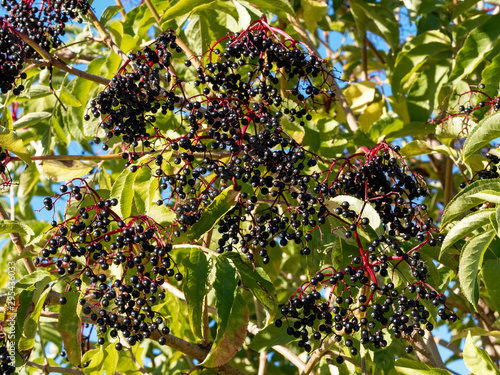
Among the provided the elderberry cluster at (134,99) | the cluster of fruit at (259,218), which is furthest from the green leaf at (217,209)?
the elderberry cluster at (134,99)

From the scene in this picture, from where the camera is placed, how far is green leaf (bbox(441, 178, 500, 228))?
1.61 m

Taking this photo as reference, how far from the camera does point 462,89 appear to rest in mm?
2566

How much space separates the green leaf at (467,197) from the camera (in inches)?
63.4

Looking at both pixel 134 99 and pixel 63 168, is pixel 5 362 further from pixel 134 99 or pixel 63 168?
pixel 134 99

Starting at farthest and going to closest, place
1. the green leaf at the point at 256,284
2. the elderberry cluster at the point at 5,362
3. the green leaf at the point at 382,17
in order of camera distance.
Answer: the green leaf at the point at 382,17, the elderberry cluster at the point at 5,362, the green leaf at the point at 256,284

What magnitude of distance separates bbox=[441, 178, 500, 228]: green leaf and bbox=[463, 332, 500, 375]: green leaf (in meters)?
0.36

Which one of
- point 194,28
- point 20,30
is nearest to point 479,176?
point 194,28

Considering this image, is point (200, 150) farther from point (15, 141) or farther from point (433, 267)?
point (433, 267)

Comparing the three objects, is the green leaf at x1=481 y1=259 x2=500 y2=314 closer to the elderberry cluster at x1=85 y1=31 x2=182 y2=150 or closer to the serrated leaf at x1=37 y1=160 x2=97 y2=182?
the elderberry cluster at x1=85 y1=31 x2=182 y2=150

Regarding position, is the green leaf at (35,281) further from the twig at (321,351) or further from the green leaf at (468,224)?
the green leaf at (468,224)

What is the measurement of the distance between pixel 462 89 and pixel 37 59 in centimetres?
178

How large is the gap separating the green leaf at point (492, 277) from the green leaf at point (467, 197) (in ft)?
0.87

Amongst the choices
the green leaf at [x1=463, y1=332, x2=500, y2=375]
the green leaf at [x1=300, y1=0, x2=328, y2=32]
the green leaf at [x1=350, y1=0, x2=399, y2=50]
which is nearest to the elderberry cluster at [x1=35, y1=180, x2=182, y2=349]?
the green leaf at [x1=463, y1=332, x2=500, y2=375]

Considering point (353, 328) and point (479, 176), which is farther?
point (479, 176)
